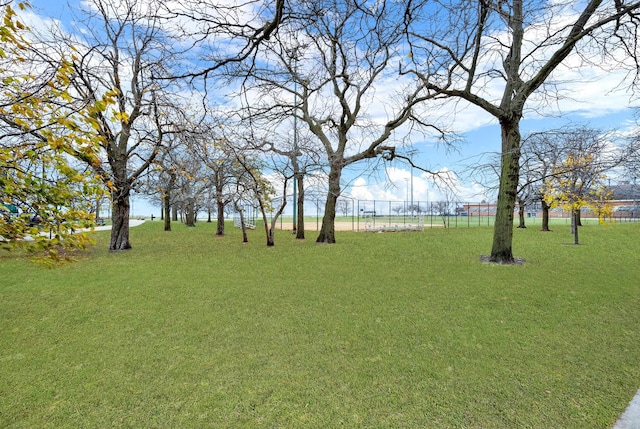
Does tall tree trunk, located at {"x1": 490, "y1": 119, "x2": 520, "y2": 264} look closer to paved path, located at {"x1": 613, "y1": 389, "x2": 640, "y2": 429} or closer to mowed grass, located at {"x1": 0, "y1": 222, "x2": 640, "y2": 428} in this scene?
mowed grass, located at {"x1": 0, "y1": 222, "x2": 640, "y2": 428}

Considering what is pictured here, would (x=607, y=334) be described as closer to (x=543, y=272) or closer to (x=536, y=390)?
(x=536, y=390)

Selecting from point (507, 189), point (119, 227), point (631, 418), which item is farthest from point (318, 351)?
point (119, 227)

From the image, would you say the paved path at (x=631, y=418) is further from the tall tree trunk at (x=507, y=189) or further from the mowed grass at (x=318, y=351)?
the tall tree trunk at (x=507, y=189)

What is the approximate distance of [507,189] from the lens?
354 inches

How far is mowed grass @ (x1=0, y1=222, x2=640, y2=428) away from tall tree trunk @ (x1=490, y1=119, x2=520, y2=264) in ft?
6.21

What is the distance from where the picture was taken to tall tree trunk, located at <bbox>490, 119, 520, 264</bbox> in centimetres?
894

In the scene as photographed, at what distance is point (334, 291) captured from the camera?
6266 mm

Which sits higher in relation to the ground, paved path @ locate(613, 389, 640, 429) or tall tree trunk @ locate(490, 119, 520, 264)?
tall tree trunk @ locate(490, 119, 520, 264)

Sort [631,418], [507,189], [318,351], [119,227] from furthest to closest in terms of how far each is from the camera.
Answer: [119,227]
[507,189]
[318,351]
[631,418]

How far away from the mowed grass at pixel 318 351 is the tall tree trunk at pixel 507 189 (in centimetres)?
189

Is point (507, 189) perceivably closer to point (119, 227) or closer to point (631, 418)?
point (631, 418)

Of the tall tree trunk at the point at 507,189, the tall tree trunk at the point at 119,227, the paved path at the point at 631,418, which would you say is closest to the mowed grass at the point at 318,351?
the paved path at the point at 631,418

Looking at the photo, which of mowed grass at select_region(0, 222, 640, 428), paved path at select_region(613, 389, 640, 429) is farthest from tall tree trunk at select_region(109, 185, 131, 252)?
paved path at select_region(613, 389, 640, 429)

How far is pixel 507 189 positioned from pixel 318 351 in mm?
7638
